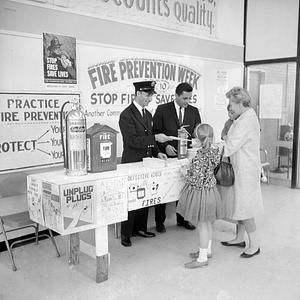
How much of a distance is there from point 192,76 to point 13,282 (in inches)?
149

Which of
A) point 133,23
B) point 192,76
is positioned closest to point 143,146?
point 133,23

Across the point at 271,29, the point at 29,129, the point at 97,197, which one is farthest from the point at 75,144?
the point at 271,29

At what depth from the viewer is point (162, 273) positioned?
319 cm

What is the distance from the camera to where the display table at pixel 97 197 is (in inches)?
107

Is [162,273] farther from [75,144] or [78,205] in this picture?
[75,144]

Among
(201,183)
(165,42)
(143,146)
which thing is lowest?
(201,183)

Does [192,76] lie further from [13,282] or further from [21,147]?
[13,282]

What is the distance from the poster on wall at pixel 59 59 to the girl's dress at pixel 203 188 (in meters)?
1.77

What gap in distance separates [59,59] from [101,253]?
2.10 metres

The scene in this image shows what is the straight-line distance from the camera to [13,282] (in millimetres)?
3064

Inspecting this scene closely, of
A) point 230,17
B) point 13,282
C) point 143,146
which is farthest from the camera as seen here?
point 230,17

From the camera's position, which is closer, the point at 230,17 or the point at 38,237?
the point at 38,237

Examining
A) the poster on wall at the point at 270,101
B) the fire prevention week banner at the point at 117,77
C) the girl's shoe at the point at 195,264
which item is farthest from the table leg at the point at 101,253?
the poster on wall at the point at 270,101

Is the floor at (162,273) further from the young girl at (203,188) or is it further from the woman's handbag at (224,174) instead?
the woman's handbag at (224,174)
